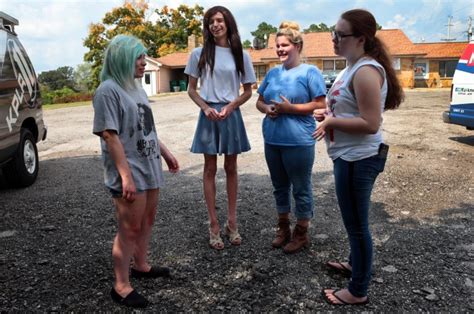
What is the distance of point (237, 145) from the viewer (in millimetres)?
3717

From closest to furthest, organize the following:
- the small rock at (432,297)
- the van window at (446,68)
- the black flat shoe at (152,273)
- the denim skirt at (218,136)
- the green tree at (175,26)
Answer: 1. the small rock at (432,297)
2. the black flat shoe at (152,273)
3. the denim skirt at (218,136)
4. the van window at (446,68)
5. the green tree at (175,26)

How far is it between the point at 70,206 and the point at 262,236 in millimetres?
2476

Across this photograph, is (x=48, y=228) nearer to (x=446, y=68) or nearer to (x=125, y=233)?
(x=125, y=233)

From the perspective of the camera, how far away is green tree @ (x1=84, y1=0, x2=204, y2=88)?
41.0 m

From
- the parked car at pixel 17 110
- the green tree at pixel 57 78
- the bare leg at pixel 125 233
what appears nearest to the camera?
the bare leg at pixel 125 233

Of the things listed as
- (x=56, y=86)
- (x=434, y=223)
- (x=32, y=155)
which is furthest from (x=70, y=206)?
(x=56, y=86)

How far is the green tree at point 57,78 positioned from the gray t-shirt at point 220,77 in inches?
2872

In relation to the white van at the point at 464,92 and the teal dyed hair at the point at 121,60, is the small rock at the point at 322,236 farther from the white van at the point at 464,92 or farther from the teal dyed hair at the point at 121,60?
the white van at the point at 464,92

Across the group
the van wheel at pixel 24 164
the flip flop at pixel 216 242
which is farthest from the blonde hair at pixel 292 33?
the van wheel at pixel 24 164

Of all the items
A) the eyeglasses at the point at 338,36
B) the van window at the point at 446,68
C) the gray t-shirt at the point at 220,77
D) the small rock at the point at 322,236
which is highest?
the van window at the point at 446,68

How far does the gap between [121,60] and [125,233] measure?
1.09 m

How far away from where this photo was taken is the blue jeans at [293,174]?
136 inches

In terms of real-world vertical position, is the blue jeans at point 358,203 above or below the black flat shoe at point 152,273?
above

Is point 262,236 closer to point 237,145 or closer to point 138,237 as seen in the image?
point 237,145
